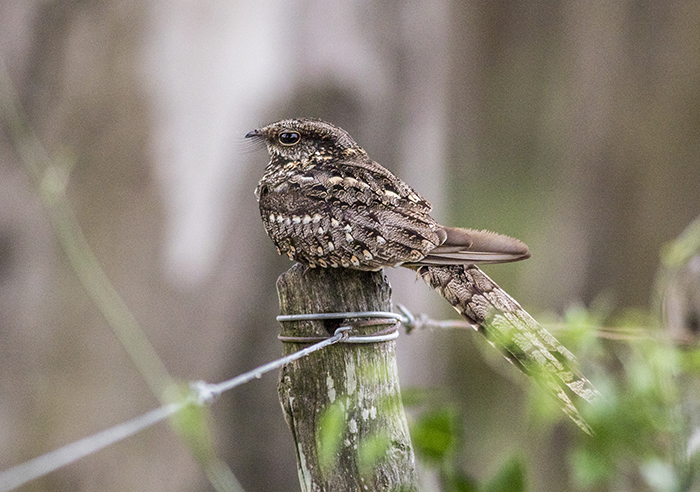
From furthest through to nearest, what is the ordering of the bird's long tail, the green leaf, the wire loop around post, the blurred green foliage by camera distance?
the wire loop around post
the bird's long tail
the green leaf
the blurred green foliage

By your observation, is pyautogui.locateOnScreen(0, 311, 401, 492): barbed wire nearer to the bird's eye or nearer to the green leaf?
the green leaf

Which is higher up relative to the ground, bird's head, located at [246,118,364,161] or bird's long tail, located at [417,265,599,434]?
bird's head, located at [246,118,364,161]

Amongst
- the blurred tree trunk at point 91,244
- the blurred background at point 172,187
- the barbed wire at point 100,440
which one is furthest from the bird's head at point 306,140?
the blurred tree trunk at point 91,244

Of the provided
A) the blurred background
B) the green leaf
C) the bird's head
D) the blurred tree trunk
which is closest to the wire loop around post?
the bird's head

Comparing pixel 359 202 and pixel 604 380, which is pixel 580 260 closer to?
pixel 359 202

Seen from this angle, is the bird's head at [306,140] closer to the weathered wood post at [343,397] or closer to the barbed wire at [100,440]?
the weathered wood post at [343,397]

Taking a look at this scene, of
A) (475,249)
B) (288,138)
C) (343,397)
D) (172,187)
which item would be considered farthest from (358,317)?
(172,187)
